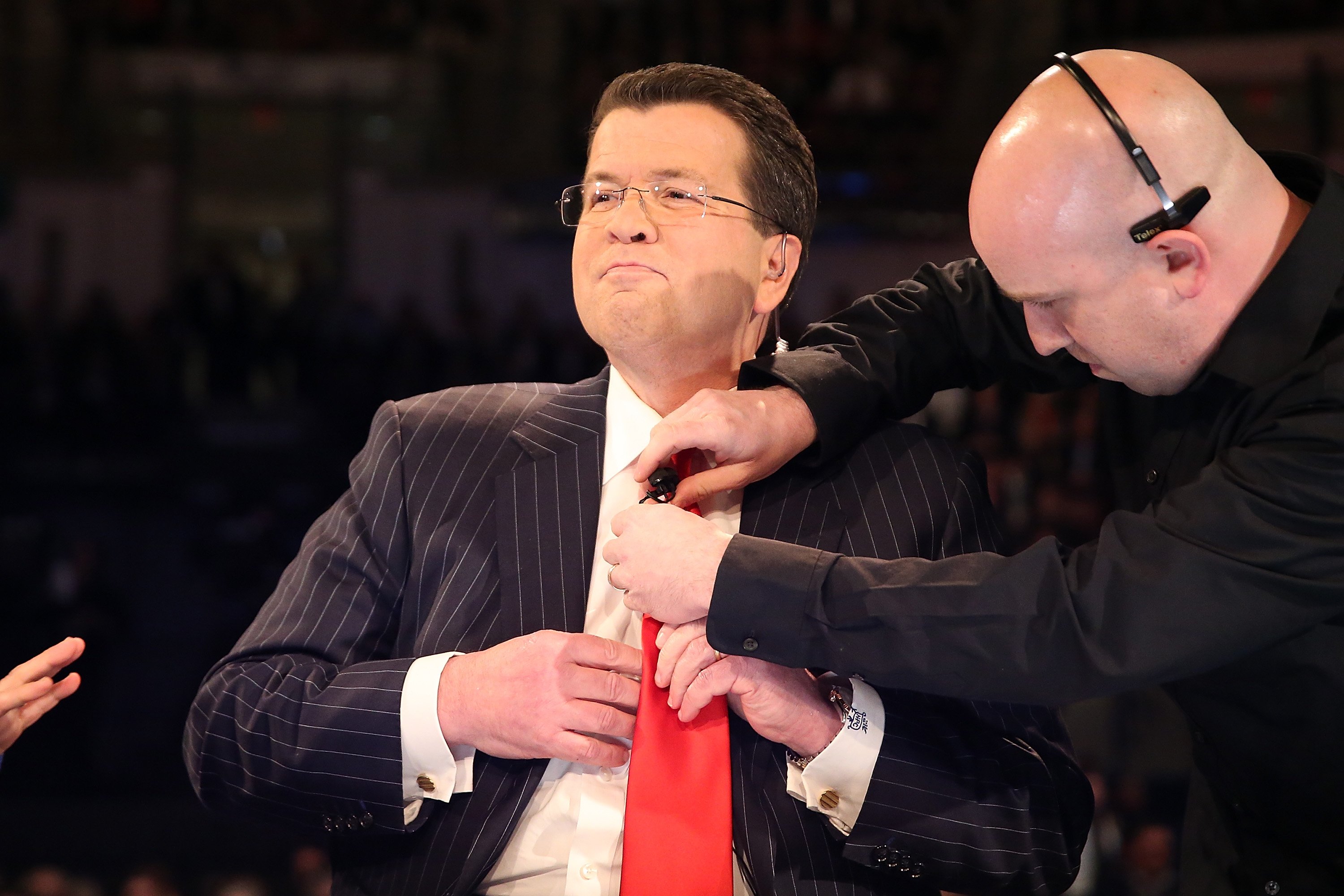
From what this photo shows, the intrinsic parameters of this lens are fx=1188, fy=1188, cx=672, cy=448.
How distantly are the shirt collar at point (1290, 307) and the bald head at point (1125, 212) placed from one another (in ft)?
0.10

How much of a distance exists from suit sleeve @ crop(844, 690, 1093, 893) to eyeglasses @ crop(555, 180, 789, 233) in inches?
36.8

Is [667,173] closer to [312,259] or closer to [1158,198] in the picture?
[1158,198]

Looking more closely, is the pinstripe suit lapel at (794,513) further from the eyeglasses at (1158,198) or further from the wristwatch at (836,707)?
the eyeglasses at (1158,198)

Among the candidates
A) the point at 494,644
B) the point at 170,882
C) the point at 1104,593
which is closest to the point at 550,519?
the point at 494,644

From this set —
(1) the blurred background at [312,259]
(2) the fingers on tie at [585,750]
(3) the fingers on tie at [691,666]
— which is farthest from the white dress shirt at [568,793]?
(1) the blurred background at [312,259]

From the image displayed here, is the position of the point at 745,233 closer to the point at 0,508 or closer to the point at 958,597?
the point at 958,597

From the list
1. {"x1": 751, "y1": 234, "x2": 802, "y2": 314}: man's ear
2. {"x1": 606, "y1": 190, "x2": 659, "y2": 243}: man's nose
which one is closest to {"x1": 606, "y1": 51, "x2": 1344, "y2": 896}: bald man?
{"x1": 606, "y1": 190, "x2": 659, "y2": 243}: man's nose

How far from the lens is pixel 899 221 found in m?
7.77

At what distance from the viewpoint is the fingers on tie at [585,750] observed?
1.82 metres

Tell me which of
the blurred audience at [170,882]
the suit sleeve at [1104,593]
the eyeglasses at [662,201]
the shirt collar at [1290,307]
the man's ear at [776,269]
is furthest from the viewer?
the blurred audience at [170,882]

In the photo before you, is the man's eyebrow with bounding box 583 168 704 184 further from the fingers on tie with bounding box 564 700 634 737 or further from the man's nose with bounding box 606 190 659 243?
the fingers on tie with bounding box 564 700 634 737

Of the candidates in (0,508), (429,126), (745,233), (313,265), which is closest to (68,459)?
(0,508)

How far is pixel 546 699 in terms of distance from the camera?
181cm

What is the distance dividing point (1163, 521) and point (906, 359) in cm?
69
